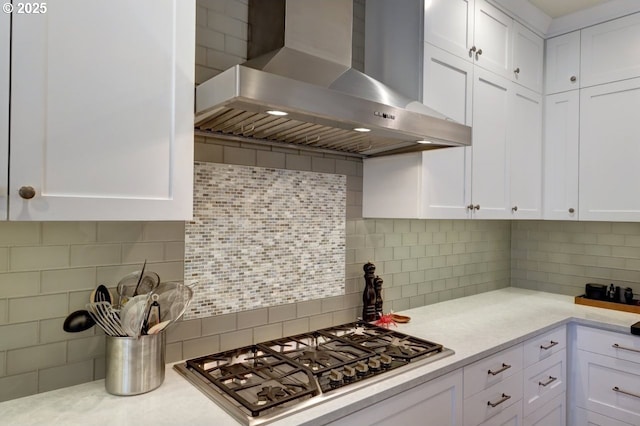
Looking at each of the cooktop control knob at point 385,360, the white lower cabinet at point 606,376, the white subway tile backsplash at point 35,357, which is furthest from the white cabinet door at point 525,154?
the white subway tile backsplash at point 35,357

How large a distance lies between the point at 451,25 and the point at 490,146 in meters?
0.73

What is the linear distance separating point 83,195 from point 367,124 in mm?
908

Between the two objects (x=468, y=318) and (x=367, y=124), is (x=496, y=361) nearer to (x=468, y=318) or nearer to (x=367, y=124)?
(x=468, y=318)

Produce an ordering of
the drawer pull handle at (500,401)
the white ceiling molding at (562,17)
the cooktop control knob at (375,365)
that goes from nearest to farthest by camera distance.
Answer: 1. the cooktop control knob at (375,365)
2. the drawer pull handle at (500,401)
3. the white ceiling molding at (562,17)

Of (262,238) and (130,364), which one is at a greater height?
(262,238)

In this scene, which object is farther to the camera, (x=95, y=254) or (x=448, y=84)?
(x=448, y=84)

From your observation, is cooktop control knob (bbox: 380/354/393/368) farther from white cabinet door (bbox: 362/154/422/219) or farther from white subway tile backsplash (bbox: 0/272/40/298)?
white subway tile backsplash (bbox: 0/272/40/298)

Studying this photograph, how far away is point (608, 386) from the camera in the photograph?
232cm

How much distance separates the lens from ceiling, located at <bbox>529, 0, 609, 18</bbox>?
2574mm

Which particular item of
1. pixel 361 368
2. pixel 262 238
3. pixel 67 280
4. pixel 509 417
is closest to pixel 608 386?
pixel 509 417

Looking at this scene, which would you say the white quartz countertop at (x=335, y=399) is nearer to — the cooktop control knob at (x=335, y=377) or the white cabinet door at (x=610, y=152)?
the cooktop control knob at (x=335, y=377)

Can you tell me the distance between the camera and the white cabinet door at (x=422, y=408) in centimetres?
134

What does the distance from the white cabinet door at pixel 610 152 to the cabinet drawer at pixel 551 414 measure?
1.20m

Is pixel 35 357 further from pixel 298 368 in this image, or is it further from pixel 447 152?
pixel 447 152
